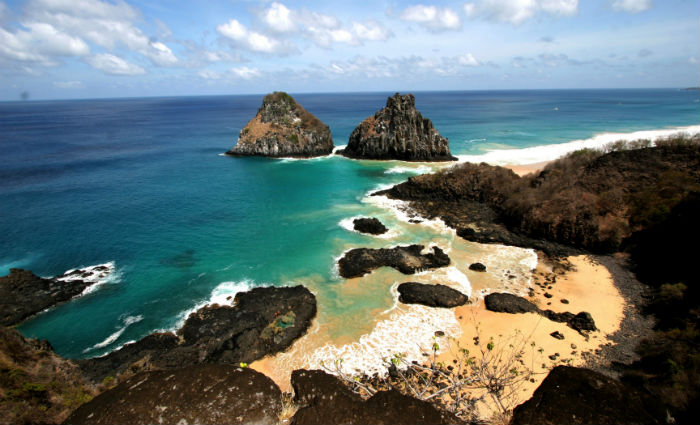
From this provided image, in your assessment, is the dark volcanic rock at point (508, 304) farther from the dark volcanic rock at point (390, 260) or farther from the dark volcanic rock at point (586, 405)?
the dark volcanic rock at point (586, 405)

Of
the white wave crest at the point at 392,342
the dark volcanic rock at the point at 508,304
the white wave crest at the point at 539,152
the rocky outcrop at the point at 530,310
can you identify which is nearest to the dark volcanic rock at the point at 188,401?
the white wave crest at the point at 392,342

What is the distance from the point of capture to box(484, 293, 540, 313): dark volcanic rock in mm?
23141

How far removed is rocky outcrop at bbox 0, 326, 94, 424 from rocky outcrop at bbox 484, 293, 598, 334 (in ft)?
79.3

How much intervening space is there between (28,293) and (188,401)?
29.4 meters

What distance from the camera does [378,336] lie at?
21594 millimetres

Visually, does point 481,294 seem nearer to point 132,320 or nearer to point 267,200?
point 132,320

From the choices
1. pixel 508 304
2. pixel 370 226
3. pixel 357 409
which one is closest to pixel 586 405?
pixel 357 409

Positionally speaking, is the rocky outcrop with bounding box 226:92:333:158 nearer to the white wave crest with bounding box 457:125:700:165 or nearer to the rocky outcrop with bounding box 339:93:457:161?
the rocky outcrop with bounding box 339:93:457:161

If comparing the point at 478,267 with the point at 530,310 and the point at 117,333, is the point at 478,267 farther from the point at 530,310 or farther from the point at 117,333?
the point at 117,333

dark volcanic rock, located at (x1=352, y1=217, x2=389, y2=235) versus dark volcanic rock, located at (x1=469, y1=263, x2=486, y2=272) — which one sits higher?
dark volcanic rock, located at (x1=352, y1=217, x2=389, y2=235)

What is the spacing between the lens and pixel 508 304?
923 inches

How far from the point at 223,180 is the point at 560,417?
62048 millimetres

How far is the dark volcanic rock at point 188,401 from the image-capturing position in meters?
6.45

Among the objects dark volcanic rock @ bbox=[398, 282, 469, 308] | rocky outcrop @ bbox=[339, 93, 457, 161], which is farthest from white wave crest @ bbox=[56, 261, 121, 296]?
rocky outcrop @ bbox=[339, 93, 457, 161]
